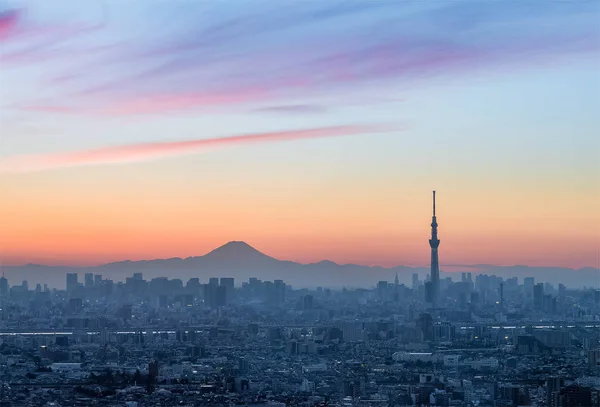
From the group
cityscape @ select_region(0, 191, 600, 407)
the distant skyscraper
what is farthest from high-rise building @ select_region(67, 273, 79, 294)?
the distant skyscraper

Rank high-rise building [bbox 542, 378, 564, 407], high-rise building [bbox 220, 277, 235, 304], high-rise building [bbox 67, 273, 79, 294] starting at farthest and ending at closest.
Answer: high-rise building [bbox 220, 277, 235, 304] → high-rise building [bbox 67, 273, 79, 294] → high-rise building [bbox 542, 378, 564, 407]

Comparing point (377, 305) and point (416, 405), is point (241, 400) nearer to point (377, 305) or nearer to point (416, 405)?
point (416, 405)

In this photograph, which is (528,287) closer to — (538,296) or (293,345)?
(538,296)

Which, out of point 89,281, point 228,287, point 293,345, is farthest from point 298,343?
point 228,287

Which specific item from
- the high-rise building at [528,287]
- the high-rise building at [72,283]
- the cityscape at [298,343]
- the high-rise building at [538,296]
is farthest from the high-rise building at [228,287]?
the high-rise building at [538,296]

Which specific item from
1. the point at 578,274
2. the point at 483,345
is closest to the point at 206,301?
the point at 578,274

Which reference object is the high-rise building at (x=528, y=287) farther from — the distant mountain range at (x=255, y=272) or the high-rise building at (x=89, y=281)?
the high-rise building at (x=89, y=281)

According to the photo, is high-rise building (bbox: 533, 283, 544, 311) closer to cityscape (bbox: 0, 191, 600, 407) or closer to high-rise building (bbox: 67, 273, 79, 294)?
cityscape (bbox: 0, 191, 600, 407)
